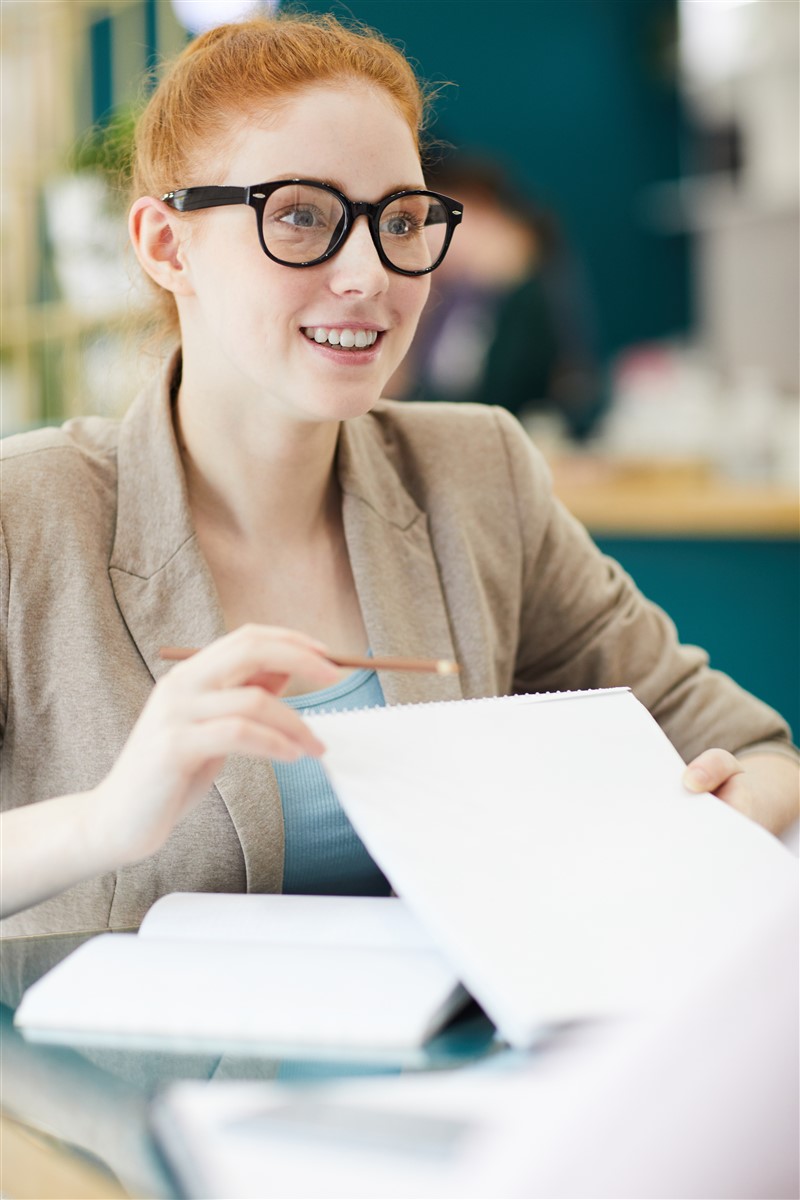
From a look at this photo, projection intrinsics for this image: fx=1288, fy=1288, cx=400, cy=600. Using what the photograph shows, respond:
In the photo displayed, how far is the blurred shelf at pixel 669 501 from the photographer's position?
300 cm

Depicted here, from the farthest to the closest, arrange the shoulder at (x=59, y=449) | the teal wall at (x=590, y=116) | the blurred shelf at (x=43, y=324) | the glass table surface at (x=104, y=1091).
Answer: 1. the teal wall at (x=590, y=116)
2. the blurred shelf at (x=43, y=324)
3. the shoulder at (x=59, y=449)
4. the glass table surface at (x=104, y=1091)

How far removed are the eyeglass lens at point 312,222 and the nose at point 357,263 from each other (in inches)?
0.5

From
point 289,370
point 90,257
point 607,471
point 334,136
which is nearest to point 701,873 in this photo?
point 289,370

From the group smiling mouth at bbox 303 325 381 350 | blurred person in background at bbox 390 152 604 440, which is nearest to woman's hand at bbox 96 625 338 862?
smiling mouth at bbox 303 325 381 350

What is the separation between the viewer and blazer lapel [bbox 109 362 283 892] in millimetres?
1176

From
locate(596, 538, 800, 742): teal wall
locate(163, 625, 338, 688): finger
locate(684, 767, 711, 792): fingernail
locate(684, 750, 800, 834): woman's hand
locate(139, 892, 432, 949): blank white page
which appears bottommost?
locate(596, 538, 800, 742): teal wall

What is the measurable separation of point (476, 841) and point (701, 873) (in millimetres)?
147

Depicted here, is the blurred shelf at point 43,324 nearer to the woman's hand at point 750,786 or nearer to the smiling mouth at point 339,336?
the smiling mouth at point 339,336

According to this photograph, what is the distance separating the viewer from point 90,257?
13.8ft

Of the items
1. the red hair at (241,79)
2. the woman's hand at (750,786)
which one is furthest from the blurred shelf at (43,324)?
the woman's hand at (750,786)

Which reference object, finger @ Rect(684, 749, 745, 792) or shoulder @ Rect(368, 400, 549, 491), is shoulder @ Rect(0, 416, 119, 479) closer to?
shoulder @ Rect(368, 400, 549, 491)

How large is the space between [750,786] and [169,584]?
57cm

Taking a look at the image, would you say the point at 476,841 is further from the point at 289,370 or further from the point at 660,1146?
the point at 289,370

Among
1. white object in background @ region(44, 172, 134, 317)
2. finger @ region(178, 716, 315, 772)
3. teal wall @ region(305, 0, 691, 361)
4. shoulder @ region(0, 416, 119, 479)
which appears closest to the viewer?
finger @ region(178, 716, 315, 772)
